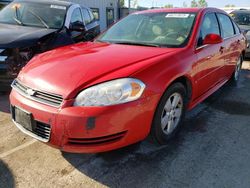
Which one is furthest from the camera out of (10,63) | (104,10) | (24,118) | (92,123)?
(104,10)

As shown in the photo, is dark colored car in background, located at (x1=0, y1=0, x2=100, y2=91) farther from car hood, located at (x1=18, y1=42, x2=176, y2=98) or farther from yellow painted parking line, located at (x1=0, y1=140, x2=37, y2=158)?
yellow painted parking line, located at (x1=0, y1=140, x2=37, y2=158)

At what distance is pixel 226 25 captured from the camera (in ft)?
16.1

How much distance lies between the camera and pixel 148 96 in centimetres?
264

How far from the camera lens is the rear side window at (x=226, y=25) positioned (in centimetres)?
464

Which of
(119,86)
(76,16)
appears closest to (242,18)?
(76,16)

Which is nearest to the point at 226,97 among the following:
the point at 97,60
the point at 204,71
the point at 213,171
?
the point at 204,71

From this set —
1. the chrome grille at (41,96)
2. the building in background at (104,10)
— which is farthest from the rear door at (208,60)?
the building in background at (104,10)

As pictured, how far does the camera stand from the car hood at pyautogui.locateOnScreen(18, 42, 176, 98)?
2596 mm

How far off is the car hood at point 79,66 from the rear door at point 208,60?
576 millimetres

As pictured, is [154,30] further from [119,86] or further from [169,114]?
[119,86]

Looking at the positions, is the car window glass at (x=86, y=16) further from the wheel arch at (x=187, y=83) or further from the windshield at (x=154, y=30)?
the wheel arch at (x=187, y=83)

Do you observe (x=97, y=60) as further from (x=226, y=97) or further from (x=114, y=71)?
(x=226, y=97)

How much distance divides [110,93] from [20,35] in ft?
9.60

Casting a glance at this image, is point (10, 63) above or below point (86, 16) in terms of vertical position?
below
